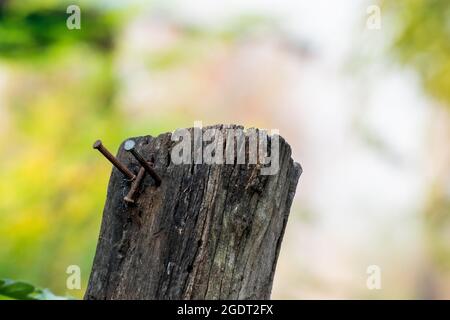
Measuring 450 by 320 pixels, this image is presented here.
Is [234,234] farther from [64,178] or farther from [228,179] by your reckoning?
[64,178]

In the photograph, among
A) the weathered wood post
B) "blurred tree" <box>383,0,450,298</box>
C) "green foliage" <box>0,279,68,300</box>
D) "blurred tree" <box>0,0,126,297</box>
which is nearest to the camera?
the weathered wood post

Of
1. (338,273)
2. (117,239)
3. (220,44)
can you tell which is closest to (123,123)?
(220,44)

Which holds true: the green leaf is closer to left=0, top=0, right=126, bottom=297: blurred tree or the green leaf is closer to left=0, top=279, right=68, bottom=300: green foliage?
left=0, top=279, right=68, bottom=300: green foliage

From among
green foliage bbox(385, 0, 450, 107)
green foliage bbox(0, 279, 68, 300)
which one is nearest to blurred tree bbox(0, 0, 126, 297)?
green foliage bbox(385, 0, 450, 107)

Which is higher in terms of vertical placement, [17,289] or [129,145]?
[129,145]

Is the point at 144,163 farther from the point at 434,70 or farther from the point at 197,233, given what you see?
the point at 434,70

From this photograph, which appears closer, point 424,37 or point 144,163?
point 144,163

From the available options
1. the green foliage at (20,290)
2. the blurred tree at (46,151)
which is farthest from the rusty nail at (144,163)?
the blurred tree at (46,151)

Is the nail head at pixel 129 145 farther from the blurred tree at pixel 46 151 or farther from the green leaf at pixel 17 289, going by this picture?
the blurred tree at pixel 46 151

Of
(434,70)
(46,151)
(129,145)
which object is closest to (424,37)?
(434,70)
